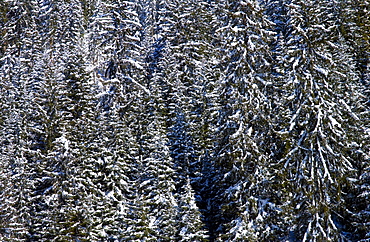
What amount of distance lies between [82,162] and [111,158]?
8.65ft

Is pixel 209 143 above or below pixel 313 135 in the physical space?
below

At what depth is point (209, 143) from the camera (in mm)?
34125

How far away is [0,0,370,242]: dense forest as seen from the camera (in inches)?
835

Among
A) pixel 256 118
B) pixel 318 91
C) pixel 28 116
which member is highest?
pixel 318 91

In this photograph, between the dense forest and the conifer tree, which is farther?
the dense forest

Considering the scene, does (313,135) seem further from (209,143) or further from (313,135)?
(209,143)

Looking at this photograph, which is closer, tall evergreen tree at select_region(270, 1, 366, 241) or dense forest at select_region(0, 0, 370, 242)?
tall evergreen tree at select_region(270, 1, 366, 241)

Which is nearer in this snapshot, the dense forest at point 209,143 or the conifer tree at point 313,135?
the conifer tree at point 313,135

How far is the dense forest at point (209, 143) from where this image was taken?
2122 centimetres

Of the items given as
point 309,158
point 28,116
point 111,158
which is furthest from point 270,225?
point 28,116

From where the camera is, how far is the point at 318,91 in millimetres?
20844

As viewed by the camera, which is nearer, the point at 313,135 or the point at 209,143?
the point at 313,135

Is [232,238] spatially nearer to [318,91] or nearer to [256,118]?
[256,118]

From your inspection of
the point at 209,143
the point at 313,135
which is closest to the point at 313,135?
the point at 313,135
